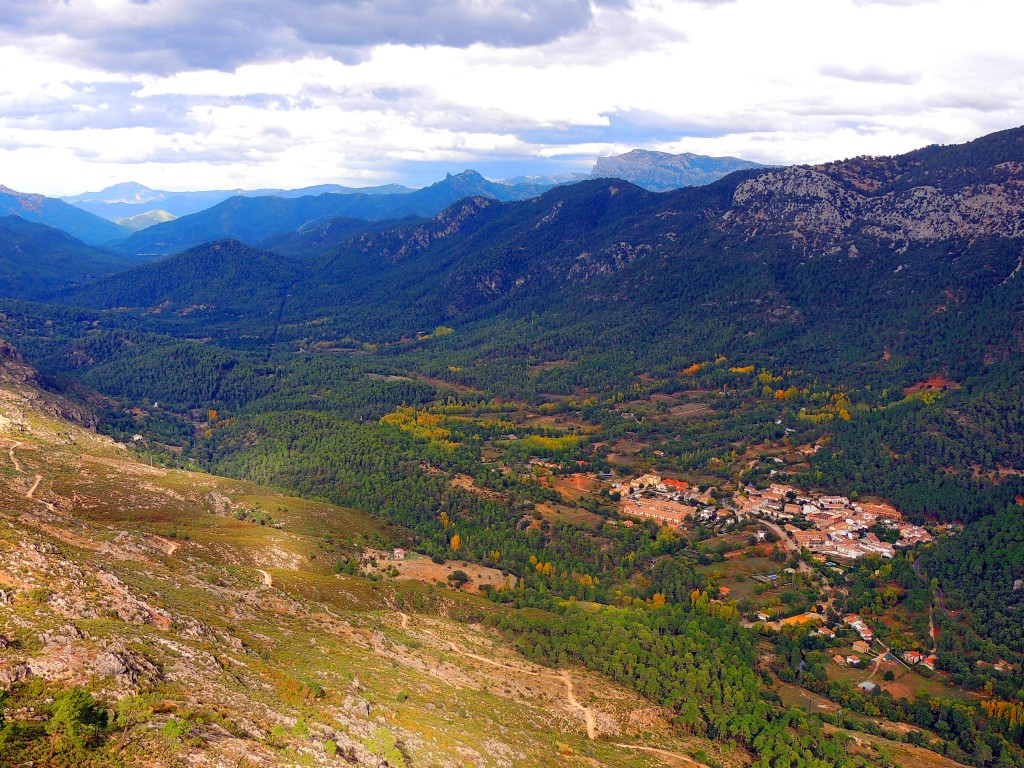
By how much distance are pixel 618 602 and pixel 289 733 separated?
302 ft

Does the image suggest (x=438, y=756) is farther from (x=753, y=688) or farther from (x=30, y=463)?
(x=30, y=463)

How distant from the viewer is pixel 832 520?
168750 mm

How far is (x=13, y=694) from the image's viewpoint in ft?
146

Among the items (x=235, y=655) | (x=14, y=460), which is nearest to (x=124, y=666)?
(x=235, y=655)

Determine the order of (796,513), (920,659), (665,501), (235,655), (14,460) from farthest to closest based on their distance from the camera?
(665,501) → (796,513) → (14,460) → (920,659) → (235,655)

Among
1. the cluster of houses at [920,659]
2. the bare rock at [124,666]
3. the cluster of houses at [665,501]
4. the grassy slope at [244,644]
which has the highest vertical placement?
the bare rock at [124,666]

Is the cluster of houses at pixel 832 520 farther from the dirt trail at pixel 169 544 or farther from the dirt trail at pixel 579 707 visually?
the dirt trail at pixel 169 544

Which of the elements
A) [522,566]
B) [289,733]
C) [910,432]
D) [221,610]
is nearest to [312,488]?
[522,566]

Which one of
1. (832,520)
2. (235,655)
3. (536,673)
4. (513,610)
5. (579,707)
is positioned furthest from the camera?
(832,520)

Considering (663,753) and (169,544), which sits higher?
(169,544)

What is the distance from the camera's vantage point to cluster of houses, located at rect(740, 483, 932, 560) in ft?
510

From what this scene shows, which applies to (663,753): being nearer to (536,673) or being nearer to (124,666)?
(536,673)

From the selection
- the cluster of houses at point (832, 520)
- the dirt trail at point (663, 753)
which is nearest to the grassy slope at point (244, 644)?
the dirt trail at point (663, 753)

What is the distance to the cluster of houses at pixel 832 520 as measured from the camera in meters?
156
